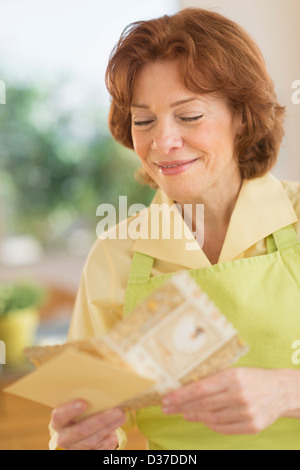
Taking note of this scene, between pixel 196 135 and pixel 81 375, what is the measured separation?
0.56 meters

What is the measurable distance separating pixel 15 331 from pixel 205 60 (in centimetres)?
213

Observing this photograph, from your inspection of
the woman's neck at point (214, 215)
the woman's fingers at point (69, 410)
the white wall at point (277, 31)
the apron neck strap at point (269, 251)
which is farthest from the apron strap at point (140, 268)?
the white wall at point (277, 31)

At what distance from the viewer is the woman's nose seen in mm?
1187

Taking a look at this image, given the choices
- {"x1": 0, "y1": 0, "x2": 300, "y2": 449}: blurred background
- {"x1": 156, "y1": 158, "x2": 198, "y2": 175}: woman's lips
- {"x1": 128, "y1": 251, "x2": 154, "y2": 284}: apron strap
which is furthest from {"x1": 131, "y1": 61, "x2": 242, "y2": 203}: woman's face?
{"x1": 0, "y1": 0, "x2": 300, "y2": 449}: blurred background

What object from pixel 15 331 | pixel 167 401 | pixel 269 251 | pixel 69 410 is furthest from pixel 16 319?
pixel 167 401

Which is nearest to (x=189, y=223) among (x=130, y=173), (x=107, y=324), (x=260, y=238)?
(x=260, y=238)

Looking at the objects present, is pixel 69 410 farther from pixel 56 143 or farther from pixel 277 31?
pixel 56 143

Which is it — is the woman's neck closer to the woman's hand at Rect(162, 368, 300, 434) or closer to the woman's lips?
the woman's lips

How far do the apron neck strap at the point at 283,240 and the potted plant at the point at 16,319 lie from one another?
1912 millimetres

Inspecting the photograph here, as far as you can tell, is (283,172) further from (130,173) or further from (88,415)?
(130,173)

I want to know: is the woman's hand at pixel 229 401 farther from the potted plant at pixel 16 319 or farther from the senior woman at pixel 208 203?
the potted plant at pixel 16 319

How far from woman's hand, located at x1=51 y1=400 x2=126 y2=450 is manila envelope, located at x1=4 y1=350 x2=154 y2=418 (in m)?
0.02

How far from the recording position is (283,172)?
6.83 ft
